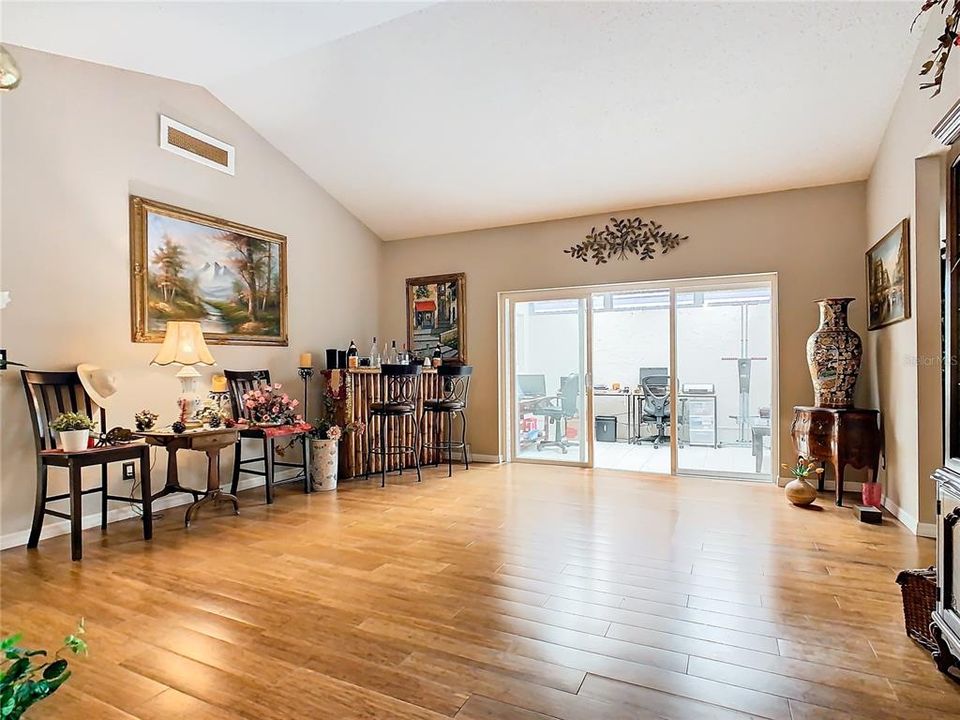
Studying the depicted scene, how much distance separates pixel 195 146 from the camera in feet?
15.6

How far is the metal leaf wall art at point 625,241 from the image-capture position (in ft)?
18.6

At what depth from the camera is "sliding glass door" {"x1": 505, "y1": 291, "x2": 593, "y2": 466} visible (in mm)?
6199

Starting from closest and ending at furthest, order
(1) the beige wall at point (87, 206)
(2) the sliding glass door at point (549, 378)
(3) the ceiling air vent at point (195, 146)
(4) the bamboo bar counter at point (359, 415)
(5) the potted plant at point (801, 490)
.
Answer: (1) the beige wall at point (87, 206), (5) the potted plant at point (801, 490), (3) the ceiling air vent at point (195, 146), (4) the bamboo bar counter at point (359, 415), (2) the sliding glass door at point (549, 378)

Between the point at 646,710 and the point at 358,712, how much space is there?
97cm

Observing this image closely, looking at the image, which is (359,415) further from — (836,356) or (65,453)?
(836,356)

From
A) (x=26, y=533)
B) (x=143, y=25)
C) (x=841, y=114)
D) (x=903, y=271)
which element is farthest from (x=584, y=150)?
(x=26, y=533)

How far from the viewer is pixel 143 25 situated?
3.54 m

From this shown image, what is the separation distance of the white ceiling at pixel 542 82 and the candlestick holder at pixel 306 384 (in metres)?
2.11

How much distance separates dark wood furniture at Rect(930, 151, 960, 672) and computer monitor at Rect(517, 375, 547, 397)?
175 inches

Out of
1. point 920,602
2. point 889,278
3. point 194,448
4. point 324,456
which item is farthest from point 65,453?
point 889,278

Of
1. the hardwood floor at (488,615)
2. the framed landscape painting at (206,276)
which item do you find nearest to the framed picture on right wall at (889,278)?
the hardwood floor at (488,615)

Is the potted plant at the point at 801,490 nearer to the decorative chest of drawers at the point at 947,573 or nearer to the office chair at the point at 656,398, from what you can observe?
the decorative chest of drawers at the point at 947,573

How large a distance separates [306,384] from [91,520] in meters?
2.24

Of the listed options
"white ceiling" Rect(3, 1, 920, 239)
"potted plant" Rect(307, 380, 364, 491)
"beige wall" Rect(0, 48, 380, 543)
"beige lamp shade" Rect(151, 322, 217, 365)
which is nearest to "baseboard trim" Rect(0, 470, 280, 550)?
"beige wall" Rect(0, 48, 380, 543)
